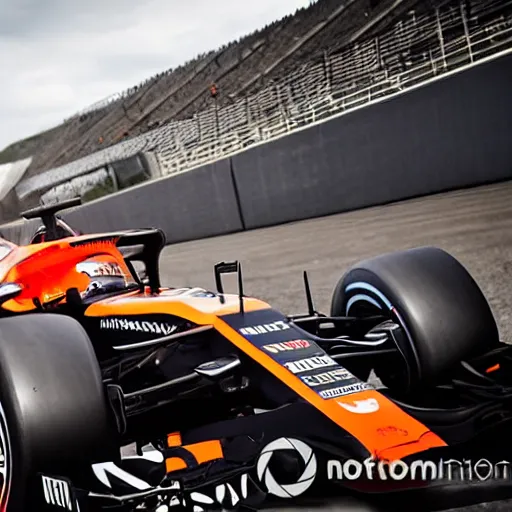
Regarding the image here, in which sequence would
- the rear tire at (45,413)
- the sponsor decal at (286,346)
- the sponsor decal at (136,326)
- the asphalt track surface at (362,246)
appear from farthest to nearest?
1. the asphalt track surface at (362,246)
2. the sponsor decal at (136,326)
3. the sponsor decal at (286,346)
4. the rear tire at (45,413)

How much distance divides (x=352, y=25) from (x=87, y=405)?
24.1m

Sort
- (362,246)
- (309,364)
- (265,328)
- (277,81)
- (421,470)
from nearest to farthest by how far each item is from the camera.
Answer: (421,470)
(309,364)
(265,328)
(362,246)
(277,81)

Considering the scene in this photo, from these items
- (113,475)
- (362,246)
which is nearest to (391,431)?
(113,475)

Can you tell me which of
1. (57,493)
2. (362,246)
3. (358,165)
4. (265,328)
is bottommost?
(362,246)

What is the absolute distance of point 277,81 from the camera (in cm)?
2542

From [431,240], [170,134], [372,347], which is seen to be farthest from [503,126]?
[170,134]

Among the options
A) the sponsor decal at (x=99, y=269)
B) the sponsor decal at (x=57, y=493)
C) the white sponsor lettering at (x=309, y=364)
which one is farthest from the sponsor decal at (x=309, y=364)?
the sponsor decal at (x=99, y=269)

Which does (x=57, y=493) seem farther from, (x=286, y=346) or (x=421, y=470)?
(x=421, y=470)

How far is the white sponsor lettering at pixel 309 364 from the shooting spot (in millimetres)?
2719

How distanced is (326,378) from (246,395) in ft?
1.30

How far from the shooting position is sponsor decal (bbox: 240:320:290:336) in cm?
292

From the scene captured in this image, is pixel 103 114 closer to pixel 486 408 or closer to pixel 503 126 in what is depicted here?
pixel 503 126

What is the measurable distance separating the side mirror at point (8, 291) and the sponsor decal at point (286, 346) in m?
1.40

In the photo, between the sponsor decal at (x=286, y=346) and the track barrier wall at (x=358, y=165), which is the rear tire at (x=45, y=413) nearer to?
the sponsor decal at (x=286, y=346)
